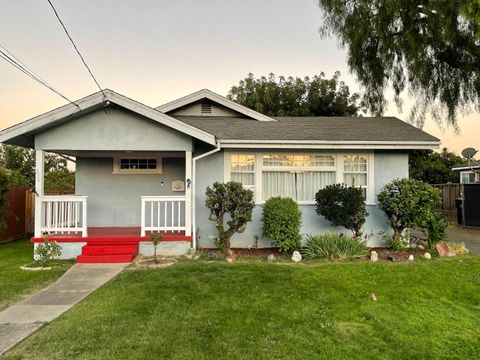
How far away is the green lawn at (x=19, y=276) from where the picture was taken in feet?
18.8

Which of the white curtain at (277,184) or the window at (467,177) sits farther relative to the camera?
the window at (467,177)

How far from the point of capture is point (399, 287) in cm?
591

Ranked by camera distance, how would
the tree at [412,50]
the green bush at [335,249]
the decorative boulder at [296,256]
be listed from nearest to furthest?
the decorative boulder at [296,256], the green bush at [335,249], the tree at [412,50]

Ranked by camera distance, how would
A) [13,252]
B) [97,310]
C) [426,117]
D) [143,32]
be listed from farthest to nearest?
1. [426,117]
2. [143,32]
3. [13,252]
4. [97,310]

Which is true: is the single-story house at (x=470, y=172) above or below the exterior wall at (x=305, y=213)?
above

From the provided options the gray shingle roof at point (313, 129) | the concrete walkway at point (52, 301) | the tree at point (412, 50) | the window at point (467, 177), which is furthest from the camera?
the window at point (467, 177)

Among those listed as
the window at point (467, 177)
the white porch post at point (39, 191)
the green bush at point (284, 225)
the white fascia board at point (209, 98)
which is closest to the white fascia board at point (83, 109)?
the white porch post at point (39, 191)

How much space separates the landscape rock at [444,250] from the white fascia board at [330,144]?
2560mm

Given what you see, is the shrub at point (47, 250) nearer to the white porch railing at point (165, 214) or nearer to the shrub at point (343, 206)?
the white porch railing at point (165, 214)

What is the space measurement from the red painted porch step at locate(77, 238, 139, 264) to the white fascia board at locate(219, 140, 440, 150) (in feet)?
11.1

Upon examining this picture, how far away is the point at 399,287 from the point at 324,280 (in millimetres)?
1255

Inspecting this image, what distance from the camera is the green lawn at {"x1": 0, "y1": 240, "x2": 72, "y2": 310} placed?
18.8 feet

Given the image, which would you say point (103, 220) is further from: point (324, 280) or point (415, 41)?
point (415, 41)

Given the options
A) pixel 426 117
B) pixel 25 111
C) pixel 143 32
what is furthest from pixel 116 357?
pixel 426 117
